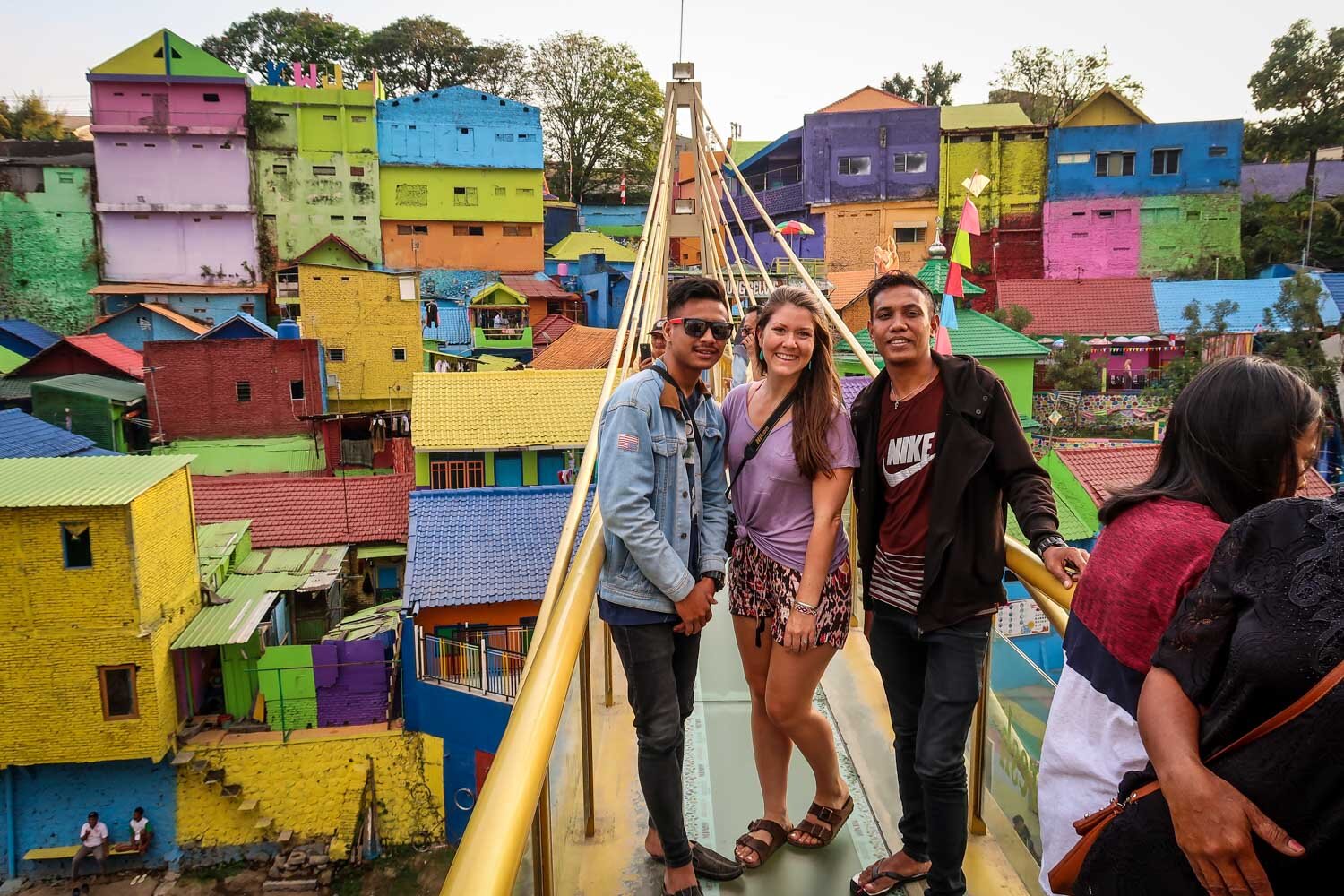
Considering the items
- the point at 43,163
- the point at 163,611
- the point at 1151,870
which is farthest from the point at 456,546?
the point at 43,163

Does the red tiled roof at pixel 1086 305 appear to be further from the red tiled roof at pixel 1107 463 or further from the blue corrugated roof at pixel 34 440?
the blue corrugated roof at pixel 34 440

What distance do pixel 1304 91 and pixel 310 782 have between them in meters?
31.5

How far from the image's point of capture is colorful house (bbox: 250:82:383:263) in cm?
2573

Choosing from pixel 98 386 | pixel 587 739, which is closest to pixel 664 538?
pixel 587 739

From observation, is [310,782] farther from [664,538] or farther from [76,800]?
[664,538]

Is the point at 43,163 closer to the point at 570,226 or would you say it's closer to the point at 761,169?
the point at 570,226

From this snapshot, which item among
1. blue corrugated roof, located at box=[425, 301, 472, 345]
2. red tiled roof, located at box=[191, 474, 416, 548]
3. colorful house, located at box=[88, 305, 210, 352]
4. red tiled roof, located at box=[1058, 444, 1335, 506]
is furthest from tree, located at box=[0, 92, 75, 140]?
red tiled roof, located at box=[1058, 444, 1335, 506]

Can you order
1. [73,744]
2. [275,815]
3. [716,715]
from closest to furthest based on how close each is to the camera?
[716,715] → [73,744] → [275,815]

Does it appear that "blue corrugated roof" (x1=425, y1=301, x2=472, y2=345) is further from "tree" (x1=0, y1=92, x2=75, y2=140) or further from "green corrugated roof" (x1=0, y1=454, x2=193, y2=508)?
"tree" (x1=0, y1=92, x2=75, y2=140)

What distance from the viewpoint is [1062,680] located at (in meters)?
1.36

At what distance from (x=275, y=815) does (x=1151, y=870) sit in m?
13.1

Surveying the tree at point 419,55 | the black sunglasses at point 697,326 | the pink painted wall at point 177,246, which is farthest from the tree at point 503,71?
the black sunglasses at point 697,326

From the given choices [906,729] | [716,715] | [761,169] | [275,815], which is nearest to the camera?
[906,729]

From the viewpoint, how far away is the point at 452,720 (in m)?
11.4
